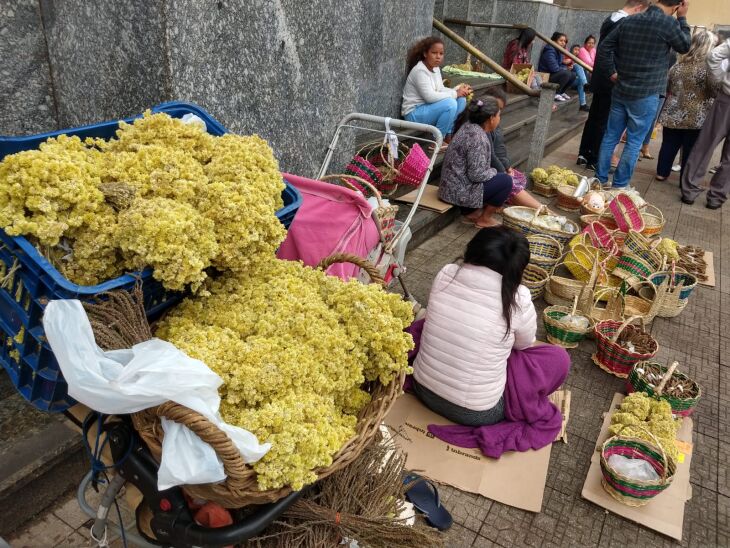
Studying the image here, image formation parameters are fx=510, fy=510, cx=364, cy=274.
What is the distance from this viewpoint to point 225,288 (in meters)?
1.61

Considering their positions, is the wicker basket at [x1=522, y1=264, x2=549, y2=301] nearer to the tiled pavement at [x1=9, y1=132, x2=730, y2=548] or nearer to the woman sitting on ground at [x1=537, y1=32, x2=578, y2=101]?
the tiled pavement at [x1=9, y1=132, x2=730, y2=548]

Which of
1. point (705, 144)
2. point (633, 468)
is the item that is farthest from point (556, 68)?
point (633, 468)

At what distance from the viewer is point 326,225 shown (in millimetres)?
2439

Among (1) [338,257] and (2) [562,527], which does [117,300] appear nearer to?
(1) [338,257]

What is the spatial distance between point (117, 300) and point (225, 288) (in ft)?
1.15

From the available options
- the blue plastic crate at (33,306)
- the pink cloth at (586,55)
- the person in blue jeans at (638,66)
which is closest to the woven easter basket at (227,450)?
the blue plastic crate at (33,306)

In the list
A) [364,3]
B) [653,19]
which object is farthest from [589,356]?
[653,19]

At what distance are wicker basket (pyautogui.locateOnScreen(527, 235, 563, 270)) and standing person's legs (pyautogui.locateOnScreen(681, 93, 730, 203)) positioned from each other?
11.8 feet

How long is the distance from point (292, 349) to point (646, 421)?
8.37 ft

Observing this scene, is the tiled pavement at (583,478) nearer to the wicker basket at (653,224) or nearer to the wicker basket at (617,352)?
the wicker basket at (617,352)

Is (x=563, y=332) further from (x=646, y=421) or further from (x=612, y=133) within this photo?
(x=612, y=133)

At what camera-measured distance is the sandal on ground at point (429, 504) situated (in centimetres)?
240

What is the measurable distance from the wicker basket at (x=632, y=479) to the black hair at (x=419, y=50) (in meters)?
4.67

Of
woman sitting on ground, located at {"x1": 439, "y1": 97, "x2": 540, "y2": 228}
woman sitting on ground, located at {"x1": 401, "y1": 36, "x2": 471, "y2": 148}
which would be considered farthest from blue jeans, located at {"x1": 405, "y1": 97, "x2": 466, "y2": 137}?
woman sitting on ground, located at {"x1": 439, "y1": 97, "x2": 540, "y2": 228}
